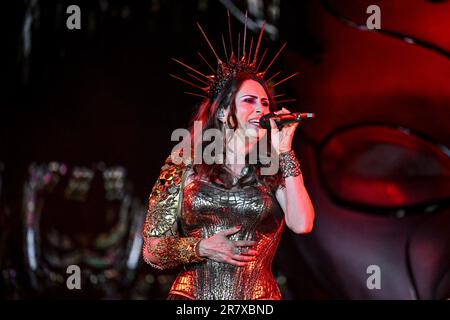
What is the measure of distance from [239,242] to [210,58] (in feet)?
7.29

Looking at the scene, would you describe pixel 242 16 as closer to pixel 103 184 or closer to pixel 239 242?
pixel 103 184

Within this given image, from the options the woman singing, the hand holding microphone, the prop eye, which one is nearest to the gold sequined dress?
the woman singing

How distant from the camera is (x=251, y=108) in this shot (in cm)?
250

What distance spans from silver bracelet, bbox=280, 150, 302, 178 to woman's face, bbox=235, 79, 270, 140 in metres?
0.14

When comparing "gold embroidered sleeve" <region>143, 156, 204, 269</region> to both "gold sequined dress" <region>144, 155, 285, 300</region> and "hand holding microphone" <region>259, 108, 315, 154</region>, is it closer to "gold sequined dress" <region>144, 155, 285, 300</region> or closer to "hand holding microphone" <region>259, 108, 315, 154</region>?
"gold sequined dress" <region>144, 155, 285, 300</region>

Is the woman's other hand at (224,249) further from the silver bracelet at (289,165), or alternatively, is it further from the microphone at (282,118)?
the microphone at (282,118)

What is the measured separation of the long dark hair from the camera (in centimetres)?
247

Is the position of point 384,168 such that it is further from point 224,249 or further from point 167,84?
point 224,249

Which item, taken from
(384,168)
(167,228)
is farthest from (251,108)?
(384,168)

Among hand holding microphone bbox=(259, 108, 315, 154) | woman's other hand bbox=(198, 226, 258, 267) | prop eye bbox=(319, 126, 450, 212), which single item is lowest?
woman's other hand bbox=(198, 226, 258, 267)

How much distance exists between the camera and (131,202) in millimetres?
4363

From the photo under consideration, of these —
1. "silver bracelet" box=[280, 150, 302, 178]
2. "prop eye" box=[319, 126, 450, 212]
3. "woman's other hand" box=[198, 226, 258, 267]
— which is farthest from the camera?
"prop eye" box=[319, 126, 450, 212]

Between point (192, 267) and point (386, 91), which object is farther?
point (386, 91)

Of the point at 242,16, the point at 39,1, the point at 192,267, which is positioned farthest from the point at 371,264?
the point at 39,1
